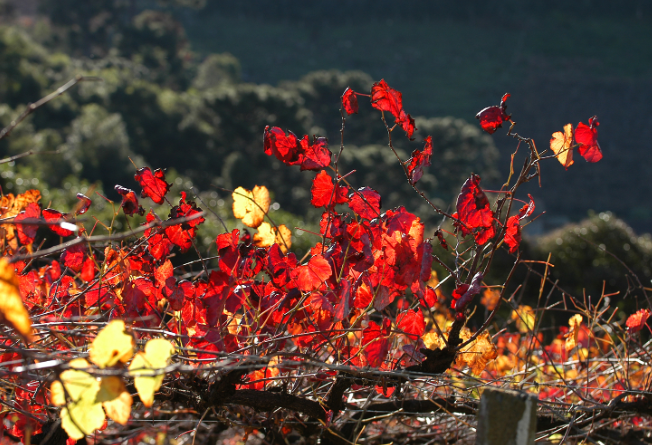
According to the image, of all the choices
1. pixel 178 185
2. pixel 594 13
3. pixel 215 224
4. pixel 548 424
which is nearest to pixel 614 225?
pixel 215 224

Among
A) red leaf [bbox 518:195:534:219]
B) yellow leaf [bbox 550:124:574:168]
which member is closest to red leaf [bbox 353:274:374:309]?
red leaf [bbox 518:195:534:219]

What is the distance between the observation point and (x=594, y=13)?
4003 cm

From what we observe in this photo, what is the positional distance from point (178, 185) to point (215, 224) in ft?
17.0

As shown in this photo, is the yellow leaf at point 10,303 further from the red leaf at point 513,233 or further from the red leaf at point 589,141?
the red leaf at point 589,141

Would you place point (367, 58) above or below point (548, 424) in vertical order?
below

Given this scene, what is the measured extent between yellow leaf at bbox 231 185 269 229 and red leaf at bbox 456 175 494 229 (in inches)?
16.7

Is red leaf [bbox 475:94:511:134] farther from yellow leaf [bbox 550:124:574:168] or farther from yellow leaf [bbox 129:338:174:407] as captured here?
yellow leaf [bbox 129:338:174:407]

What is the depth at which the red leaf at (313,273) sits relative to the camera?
105 centimetres

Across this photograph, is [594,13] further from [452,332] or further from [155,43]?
[452,332]

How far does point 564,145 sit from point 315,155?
527 millimetres

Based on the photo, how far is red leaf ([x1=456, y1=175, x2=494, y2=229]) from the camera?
3.36 feet

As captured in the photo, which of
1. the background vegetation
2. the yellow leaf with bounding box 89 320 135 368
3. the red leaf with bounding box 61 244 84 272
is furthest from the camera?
A: the background vegetation

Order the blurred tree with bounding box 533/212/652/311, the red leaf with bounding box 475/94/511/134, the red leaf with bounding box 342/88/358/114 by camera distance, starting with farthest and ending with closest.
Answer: the blurred tree with bounding box 533/212/652/311 < the red leaf with bounding box 342/88/358/114 < the red leaf with bounding box 475/94/511/134

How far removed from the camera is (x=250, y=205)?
4.01 feet
